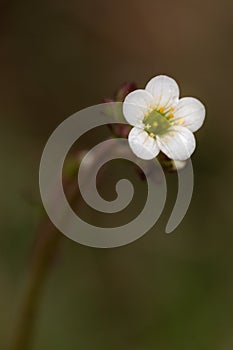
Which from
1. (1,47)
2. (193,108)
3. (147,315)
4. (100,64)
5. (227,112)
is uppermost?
(1,47)

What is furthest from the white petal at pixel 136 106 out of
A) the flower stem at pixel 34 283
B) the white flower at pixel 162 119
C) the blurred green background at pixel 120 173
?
the blurred green background at pixel 120 173

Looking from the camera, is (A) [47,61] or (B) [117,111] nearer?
(B) [117,111]

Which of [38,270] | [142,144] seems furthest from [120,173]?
[142,144]

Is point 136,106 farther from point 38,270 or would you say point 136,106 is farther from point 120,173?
point 120,173

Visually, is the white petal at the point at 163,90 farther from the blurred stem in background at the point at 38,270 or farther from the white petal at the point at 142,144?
the blurred stem in background at the point at 38,270

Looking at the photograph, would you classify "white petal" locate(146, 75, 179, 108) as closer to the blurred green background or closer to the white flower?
the white flower

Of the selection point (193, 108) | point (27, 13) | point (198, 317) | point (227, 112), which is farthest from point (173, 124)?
point (27, 13)

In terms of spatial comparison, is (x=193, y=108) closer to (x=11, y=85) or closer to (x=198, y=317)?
(x=198, y=317)
